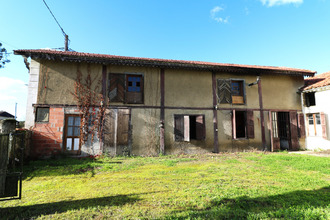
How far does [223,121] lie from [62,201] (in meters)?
7.89

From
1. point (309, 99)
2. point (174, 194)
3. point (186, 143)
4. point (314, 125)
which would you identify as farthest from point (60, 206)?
point (309, 99)

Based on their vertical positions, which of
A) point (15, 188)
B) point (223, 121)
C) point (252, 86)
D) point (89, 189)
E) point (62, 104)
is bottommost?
point (89, 189)

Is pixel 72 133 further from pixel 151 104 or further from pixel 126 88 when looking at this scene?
pixel 151 104

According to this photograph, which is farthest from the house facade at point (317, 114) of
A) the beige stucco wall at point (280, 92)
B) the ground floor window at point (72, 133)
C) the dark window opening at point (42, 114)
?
the dark window opening at point (42, 114)

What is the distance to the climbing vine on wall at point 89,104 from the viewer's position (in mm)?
7246

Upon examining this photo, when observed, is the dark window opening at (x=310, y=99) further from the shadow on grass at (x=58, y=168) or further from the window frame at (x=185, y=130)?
the shadow on grass at (x=58, y=168)

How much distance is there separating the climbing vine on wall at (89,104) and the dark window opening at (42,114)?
1451 millimetres

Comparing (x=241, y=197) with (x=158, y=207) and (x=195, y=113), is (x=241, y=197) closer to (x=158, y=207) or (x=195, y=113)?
(x=158, y=207)

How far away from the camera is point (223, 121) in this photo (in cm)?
862

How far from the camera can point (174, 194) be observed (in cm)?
328

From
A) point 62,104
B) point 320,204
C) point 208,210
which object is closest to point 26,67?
point 62,104

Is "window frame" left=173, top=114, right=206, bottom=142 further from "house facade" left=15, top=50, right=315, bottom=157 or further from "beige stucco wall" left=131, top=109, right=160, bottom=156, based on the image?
"beige stucco wall" left=131, top=109, right=160, bottom=156

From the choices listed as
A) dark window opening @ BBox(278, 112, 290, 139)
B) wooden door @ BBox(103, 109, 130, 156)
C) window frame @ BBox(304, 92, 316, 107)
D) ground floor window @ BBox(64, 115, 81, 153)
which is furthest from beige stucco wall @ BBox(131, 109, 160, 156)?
window frame @ BBox(304, 92, 316, 107)

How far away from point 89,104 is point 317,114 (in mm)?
13041
